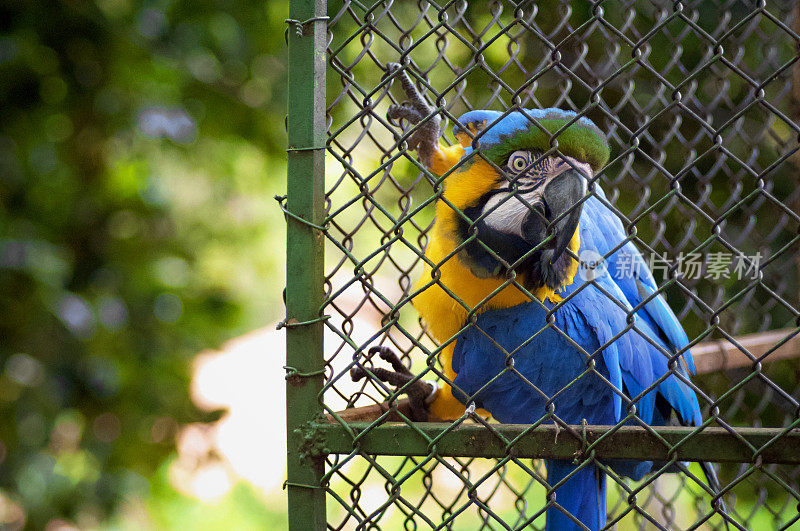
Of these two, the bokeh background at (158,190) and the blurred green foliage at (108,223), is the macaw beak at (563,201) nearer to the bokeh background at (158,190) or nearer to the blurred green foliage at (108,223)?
the bokeh background at (158,190)

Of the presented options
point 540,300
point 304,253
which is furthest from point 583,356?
point 304,253

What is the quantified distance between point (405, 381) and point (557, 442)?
20.0 inches

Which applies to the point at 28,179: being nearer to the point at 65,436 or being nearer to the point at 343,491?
the point at 65,436

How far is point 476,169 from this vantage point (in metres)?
1.42

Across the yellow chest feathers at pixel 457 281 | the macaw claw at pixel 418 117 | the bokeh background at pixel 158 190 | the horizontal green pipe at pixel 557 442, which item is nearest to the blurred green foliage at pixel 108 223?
the bokeh background at pixel 158 190

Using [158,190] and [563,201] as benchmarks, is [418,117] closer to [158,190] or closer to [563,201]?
[563,201]

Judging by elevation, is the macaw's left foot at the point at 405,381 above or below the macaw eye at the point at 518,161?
below

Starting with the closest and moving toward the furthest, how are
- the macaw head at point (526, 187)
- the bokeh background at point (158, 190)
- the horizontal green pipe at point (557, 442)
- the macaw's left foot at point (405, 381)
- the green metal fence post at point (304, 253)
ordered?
the horizontal green pipe at point (557, 442) < the green metal fence post at point (304, 253) < the macaw head at point (526, 187) < the macaw's left foot at point (405, 381) < the bokeh background at point (158, 190)

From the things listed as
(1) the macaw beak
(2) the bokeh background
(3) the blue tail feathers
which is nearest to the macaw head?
(1) the macaw beak

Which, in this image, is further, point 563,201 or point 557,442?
point 563,201

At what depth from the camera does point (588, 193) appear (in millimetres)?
941

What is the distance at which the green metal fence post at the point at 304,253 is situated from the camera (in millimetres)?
1100

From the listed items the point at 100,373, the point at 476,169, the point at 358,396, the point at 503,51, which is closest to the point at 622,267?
the point at 476,169

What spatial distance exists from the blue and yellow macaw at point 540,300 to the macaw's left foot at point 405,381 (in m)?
0.05
